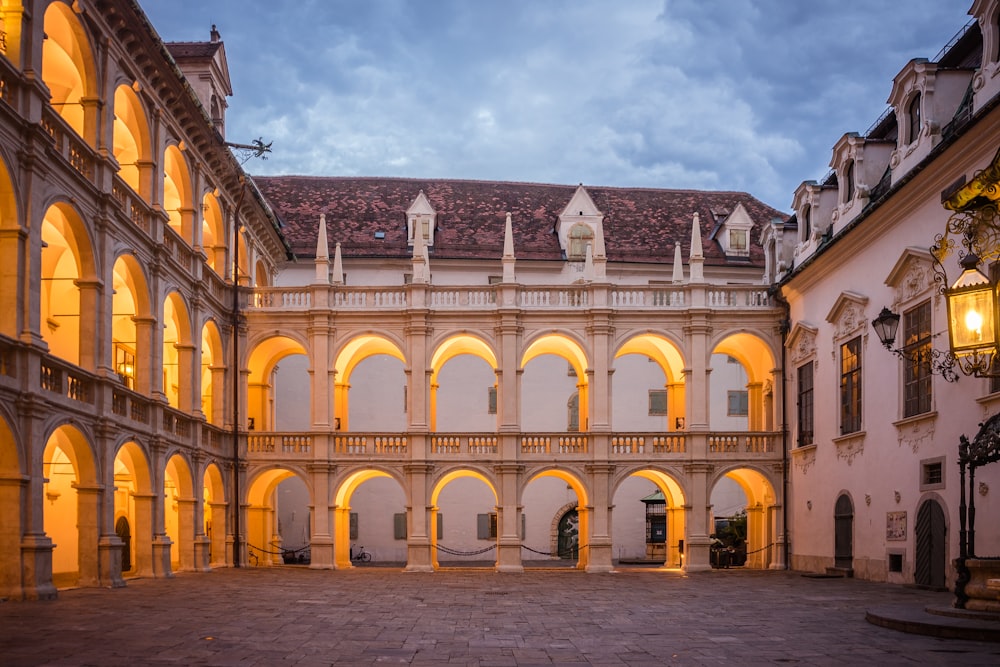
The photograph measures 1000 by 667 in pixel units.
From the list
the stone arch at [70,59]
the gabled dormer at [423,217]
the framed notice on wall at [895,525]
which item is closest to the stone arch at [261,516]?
the gabled dormer at [423,217]

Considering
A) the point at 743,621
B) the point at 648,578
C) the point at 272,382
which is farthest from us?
the point at 272,382

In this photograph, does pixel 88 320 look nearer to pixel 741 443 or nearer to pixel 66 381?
pixel 66 381

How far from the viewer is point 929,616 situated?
53.6 feet

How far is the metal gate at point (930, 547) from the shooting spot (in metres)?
24.5

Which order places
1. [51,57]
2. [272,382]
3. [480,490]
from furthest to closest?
[480,490], [272,382], [51,57]

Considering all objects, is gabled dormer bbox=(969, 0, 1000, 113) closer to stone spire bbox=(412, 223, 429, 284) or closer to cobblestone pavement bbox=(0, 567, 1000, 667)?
cobblestone pavement bbox=(0, 567, 1000, 667)

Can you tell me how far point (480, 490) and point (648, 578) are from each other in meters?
18.8

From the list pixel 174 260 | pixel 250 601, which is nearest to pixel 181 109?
pixel 174 260

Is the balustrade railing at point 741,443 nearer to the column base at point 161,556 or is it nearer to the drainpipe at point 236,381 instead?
the drainpipe at point 236,381

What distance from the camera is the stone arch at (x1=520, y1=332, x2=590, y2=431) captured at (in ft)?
126

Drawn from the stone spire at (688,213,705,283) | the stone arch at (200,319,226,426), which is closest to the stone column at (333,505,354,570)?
the stone arch at (200,319,226,426)

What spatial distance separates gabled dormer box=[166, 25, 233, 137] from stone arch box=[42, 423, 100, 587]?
11787mm

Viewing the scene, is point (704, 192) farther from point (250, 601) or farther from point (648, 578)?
point (250, 601)

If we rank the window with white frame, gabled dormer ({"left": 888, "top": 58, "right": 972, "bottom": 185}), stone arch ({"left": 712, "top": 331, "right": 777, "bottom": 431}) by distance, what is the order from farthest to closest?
1. stone arch ({"left": 712, "top": 331, "right": 777, "bottom": 431})
2. the window with white frame
3. gabled dormer ({"left": 888, "top": 58, "right": 972, "bottom": 185})
